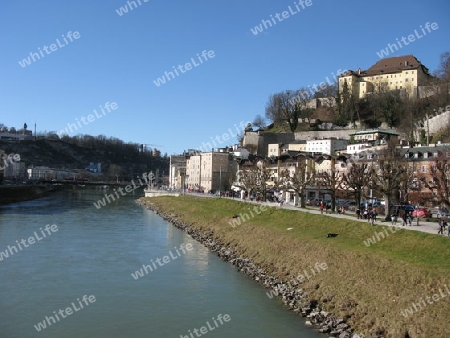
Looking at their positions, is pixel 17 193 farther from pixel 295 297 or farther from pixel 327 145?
pixel 295 297

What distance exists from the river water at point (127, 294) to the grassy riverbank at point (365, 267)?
1806mm

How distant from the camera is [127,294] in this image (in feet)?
57.2

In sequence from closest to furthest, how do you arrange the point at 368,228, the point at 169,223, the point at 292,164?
1. the point at 368,228
2. the point at 169,223
3. the point at 292,164

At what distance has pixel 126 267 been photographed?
22.2 metres

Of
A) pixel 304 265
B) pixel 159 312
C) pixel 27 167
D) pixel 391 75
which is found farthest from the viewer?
pixel 27 167

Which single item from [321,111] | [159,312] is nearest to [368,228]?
[159,312]

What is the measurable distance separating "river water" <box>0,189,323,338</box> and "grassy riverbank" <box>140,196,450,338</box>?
1806 mm

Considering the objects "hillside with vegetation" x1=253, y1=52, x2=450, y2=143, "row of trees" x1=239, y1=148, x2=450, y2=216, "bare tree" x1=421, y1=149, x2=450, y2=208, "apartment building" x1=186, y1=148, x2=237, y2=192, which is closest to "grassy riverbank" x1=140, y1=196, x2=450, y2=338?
"bare tree" x1=421, y1=149, x2=450, y2=208

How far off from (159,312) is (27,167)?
162m

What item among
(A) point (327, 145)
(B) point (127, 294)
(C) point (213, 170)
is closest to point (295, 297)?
(B) point (127, 294)

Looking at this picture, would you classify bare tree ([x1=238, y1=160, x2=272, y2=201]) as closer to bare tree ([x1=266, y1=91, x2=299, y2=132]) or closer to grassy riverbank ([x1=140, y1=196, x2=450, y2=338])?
grassy riverbank ([x1=140, y1=196, x2=450, y2=338])

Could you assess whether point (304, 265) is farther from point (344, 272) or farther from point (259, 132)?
point (259, 132)

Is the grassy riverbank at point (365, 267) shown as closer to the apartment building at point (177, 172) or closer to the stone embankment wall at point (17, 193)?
the stone embankment wall at point (17, 193)

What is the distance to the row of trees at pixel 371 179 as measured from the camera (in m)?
26.6
